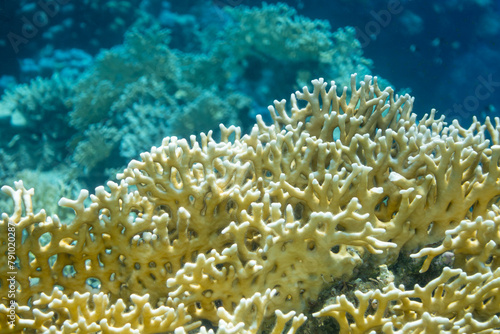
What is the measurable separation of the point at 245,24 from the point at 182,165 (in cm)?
979

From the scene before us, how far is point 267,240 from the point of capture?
84.4 inches

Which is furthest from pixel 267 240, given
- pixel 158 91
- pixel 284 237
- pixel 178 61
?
pixel 178 61

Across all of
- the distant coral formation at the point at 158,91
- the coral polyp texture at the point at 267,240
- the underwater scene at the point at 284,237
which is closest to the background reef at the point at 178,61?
the distant coral formation at the point at 158,91

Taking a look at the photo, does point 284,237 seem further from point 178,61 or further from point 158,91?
point 178,61

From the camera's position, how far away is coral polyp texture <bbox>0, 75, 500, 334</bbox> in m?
2.17

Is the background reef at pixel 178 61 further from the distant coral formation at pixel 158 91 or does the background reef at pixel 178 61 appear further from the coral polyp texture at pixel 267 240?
the coral polyp texture at pixel 267 240

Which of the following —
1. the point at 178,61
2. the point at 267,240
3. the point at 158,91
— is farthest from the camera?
the point at 178,61

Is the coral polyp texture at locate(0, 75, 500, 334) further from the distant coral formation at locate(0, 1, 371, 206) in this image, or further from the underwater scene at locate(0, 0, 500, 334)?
the distant coral formation at locate(0, 1, 371, 206)

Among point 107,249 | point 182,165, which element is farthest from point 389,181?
point 107,249

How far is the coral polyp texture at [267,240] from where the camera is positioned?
2.17m

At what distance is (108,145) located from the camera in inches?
395

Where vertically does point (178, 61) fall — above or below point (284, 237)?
above

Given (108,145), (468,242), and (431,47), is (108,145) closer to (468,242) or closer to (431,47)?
(468,242)

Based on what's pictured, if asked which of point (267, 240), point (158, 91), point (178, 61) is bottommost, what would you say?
point (267, 240)
